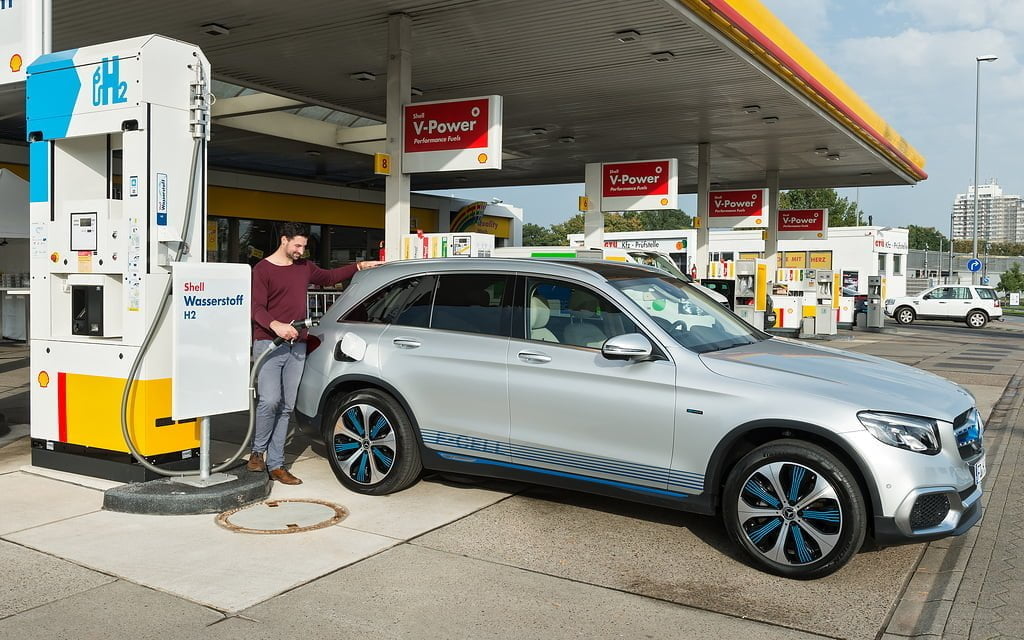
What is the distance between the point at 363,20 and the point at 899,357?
12687 mm

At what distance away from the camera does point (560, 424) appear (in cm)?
555

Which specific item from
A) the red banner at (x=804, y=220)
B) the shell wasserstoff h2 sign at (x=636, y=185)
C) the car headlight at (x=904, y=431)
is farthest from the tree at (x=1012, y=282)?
the car headlight at (x=904, y=431)

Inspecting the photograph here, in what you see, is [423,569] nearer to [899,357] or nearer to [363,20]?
[363,20]

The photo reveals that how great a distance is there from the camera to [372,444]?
6.29m

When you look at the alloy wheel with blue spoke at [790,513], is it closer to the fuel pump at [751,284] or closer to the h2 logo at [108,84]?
the h2 logo at [108,84]

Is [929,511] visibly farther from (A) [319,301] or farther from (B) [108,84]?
(A) [319,301]

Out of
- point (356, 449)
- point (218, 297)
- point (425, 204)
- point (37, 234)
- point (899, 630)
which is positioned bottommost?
point (899, 630)

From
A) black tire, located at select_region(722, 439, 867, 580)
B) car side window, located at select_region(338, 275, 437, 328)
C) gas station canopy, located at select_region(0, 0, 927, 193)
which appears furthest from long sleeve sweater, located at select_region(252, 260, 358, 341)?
gas station canopy, located at select_region(0, 0, 927, 193)

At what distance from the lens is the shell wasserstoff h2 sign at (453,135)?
10273 mm

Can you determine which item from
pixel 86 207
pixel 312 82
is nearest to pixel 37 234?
pixel 86 207

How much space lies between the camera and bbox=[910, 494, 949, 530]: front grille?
182 inches

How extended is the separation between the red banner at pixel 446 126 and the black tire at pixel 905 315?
90.2 feet

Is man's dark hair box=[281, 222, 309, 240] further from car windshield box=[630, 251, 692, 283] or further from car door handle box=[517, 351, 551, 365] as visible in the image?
car windshield box=[630, 251, 692, 283]

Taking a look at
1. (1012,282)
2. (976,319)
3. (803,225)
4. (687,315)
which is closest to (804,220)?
(803,225)
